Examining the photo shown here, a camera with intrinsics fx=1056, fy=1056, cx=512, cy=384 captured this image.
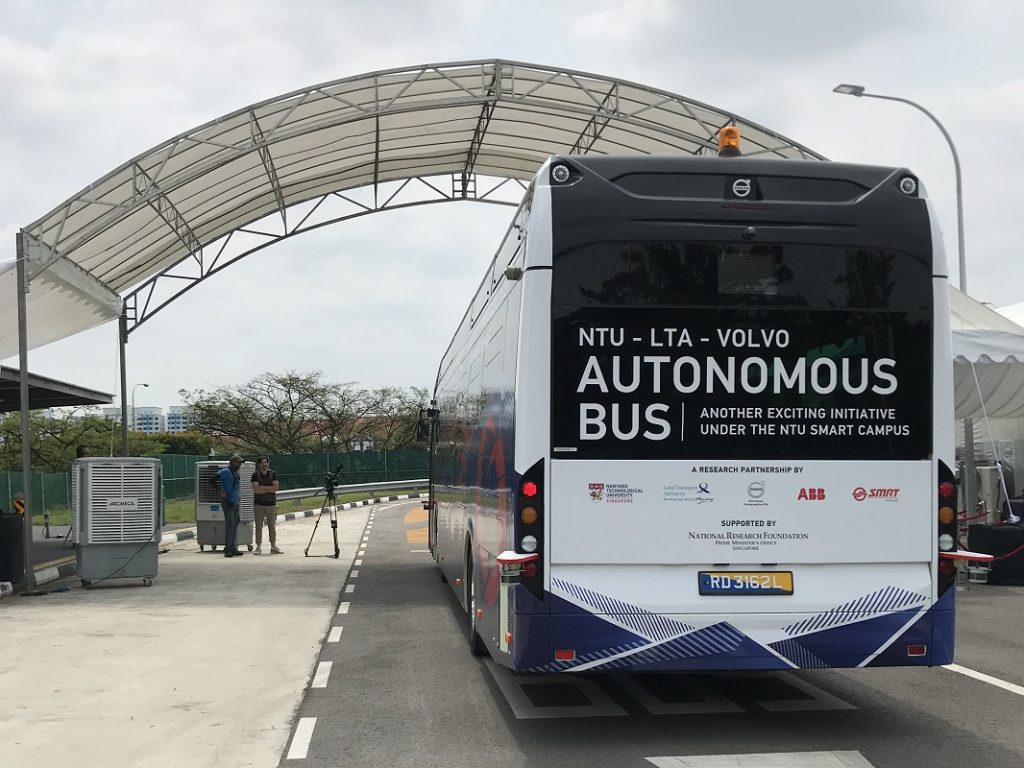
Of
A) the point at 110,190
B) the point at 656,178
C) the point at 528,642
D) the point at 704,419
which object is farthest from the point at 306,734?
the point at 110,190

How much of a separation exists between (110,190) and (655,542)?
44.8 ft

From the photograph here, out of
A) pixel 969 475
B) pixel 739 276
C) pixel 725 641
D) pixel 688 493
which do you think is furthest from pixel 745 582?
pixel 969 475

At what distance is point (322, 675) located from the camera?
906 cm

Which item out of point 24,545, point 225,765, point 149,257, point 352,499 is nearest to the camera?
point 225,765

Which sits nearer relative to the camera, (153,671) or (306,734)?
(306,734)

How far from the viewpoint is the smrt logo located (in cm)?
653

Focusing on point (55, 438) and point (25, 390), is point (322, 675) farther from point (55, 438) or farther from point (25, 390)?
point (55, 438)

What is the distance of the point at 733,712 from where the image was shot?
7.29 m

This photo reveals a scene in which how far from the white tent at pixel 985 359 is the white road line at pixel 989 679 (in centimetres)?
640

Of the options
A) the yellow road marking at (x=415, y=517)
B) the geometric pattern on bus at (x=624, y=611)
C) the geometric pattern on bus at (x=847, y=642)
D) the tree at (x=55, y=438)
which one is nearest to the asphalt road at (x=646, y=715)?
the geometric pattern on bus at (x=847, y=642)

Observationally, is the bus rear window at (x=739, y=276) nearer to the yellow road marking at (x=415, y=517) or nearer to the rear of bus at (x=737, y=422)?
the rear of bus at (x=737, y=422)

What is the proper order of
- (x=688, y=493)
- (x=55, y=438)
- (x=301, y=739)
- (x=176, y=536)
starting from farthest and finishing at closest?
(x=55, y=438), (x=176, y=536), (x=301, y=739), (x=688, y=493)

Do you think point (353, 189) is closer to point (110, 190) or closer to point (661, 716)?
point (110, 190)

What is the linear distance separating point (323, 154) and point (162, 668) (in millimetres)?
13277
